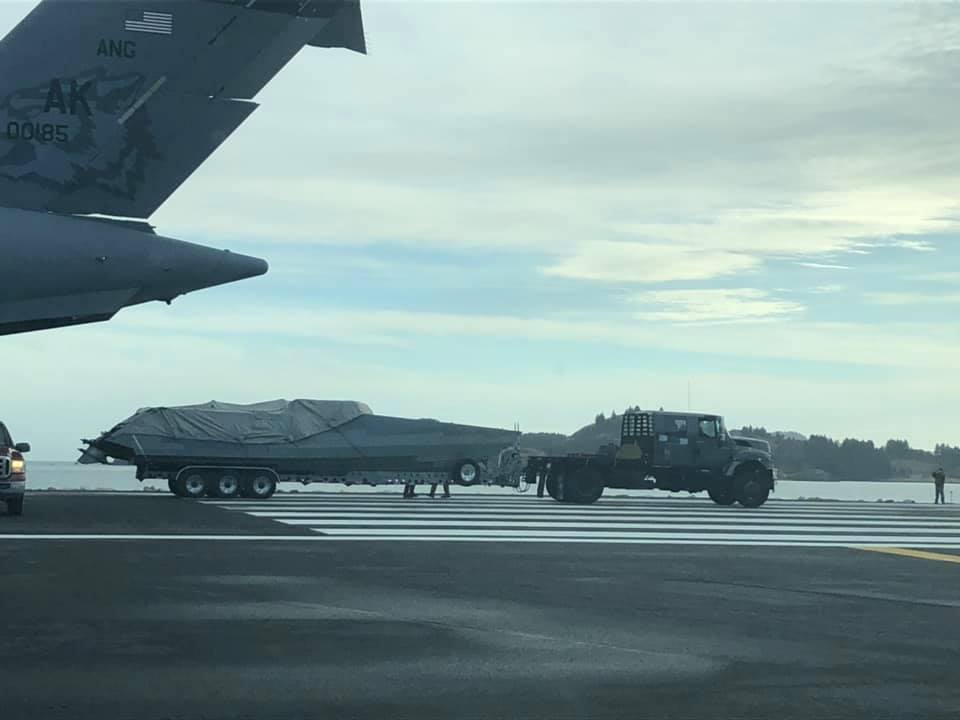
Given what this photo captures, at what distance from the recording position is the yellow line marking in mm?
18312

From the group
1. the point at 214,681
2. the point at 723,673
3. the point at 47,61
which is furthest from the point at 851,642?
the point at 47,61

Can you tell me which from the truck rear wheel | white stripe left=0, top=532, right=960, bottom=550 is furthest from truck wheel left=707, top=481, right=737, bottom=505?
white stripe left=0, top=532, right=960, bottom=550

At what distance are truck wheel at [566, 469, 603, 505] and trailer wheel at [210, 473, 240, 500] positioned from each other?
9.65 m

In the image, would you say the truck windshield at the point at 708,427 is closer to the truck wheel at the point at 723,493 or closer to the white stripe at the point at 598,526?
the truck wheel at the point at 723,493

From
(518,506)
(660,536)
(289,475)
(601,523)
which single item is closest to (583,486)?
(518,506)

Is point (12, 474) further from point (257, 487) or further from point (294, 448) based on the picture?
point (294, 448)

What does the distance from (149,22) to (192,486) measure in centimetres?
2272

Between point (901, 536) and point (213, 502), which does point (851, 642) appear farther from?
point (213, 502)

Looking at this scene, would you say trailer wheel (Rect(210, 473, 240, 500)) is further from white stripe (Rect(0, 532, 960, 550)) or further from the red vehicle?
white stripe (Rect(0, 532, 960, 550))

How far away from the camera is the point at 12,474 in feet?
70.1

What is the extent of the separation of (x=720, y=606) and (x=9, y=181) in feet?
27.4

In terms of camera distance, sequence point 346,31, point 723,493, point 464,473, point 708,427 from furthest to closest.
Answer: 1. point 464,473
2. point 708,427
3. point 723,493
4. point 346,31

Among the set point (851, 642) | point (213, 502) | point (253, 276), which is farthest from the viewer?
point (213, 502)

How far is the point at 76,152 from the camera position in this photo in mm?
11688
